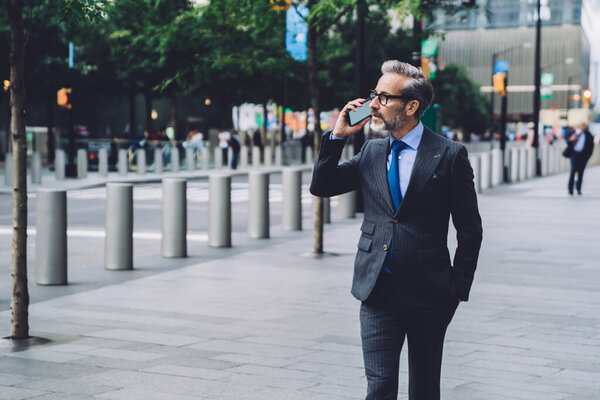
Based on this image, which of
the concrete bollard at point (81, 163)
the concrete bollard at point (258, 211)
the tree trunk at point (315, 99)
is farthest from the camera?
the concrete bollard at point (81, 163)

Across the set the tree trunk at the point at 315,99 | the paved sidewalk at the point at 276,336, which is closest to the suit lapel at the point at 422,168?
the paved sidewalk at the point at 276,336

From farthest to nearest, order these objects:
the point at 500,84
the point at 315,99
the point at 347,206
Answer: the point at 500,84 → the point at 347,206 → the point at 315,99

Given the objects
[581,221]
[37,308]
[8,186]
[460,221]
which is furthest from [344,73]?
[460,221]

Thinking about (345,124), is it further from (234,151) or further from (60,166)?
(234,151)

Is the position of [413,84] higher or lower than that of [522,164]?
higher

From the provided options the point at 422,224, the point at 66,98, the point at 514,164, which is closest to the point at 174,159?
the point at 66,98

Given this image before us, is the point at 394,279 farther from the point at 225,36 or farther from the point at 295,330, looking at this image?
the point at 225,36

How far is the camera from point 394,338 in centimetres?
383

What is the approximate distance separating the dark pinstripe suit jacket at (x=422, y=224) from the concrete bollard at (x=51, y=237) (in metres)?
5.91

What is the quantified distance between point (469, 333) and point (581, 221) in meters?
10.1

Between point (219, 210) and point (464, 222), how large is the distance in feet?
29.0

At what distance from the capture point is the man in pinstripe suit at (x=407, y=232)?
3797mm

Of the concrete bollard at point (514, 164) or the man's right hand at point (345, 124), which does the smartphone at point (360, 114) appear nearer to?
the man's right hand at point (345, 124)

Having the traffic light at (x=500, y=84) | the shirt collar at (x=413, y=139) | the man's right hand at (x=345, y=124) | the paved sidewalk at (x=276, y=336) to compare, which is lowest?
the paved sidewalk at (x=276, y=336)
